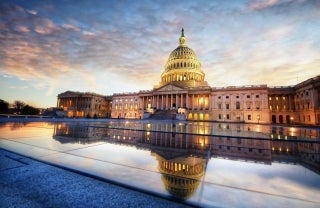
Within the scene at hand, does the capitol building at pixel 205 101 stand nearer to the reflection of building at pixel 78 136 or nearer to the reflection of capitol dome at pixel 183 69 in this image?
the reflection of capitol dome at pixel 183 69

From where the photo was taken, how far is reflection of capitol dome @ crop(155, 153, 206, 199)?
8.36 ft

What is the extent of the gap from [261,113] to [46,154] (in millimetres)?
68053

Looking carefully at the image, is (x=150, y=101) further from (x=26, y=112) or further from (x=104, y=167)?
(x=104, y=167)

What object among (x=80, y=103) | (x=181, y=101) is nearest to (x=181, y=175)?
(x=181, y=101)

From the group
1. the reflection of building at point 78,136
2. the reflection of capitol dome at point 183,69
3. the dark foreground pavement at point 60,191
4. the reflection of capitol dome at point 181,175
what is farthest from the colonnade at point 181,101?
the dark foreground pavement at point 60,191

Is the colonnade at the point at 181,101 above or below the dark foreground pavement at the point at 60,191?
above

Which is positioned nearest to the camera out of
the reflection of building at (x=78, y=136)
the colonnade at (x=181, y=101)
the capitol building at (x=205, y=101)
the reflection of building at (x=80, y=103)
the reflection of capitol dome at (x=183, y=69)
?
the reflection of building at (x=78, y=136)

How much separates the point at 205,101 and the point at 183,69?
25.1 meters

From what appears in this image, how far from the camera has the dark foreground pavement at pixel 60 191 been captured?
2.11 m

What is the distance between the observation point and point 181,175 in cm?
321

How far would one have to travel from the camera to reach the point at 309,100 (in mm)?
48781

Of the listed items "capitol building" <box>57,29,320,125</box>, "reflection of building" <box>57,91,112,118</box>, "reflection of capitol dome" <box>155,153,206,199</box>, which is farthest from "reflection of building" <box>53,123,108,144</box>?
"reflection of building" <box>57,91,112,118</box>

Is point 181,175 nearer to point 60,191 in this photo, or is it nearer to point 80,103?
point 60,191

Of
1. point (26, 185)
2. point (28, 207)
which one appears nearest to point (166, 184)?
point (28, 207)
